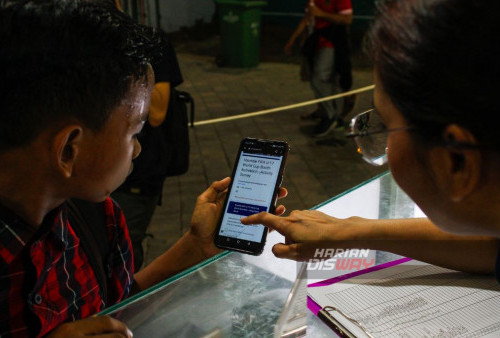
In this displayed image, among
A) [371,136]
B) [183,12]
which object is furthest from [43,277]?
[183,12]

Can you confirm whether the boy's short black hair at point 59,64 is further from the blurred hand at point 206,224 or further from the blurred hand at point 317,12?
the blurred hand at point 317,12

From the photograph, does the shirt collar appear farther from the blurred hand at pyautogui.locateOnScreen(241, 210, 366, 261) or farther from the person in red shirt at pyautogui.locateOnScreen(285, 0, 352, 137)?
the person in red shirt at pyautogui.locateOnScreen(285, 0, 352, 137)

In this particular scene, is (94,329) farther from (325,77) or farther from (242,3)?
(242,3)

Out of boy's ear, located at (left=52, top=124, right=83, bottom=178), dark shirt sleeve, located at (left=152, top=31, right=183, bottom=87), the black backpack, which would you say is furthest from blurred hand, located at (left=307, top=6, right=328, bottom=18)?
boy's ear, located at (left=52, top=124, right=83, bottom=178)

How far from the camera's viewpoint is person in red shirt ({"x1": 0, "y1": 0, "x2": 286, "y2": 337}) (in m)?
0.86

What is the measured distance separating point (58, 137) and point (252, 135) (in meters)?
4.09

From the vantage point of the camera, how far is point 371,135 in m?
0.90

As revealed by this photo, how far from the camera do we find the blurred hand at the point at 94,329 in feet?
3.11

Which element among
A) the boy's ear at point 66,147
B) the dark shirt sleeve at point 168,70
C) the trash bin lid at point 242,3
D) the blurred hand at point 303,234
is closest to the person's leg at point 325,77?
the dark shirt sleeve at point 168,70

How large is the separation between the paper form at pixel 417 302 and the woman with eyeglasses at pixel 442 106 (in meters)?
0.28

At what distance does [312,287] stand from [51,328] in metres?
0.53

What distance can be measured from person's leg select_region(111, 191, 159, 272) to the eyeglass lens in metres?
1.35

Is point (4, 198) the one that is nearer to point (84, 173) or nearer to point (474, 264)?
point (84, 173)

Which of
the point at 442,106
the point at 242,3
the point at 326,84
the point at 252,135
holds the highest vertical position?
the point at 442,106
